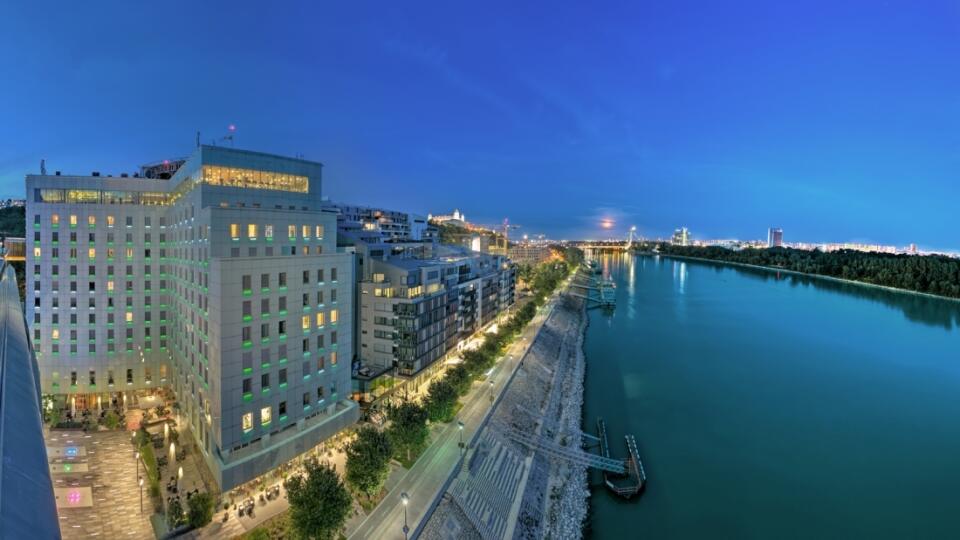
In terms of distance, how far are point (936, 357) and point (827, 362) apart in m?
22.9

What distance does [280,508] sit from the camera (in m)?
28.3

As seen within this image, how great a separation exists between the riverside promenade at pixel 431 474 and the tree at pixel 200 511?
8.35 meters

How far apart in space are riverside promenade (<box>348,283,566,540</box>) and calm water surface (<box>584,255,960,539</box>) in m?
11.2

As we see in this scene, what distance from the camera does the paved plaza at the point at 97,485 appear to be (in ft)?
89.6

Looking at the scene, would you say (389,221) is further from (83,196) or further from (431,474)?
(431,474)

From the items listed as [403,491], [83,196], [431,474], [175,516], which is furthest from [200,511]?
[83,196]

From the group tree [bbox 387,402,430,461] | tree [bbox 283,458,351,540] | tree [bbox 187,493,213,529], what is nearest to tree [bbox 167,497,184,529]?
tree [bbox 187,493,213,529]

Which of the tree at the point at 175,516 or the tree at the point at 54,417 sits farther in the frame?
the tree at the point at 54,417

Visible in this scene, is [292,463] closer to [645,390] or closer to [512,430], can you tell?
[512,430]

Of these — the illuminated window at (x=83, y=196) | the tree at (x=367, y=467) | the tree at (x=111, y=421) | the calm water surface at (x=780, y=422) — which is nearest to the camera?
the tree at (x=367, y=467)

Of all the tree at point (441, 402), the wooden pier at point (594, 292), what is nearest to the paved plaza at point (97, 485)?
the tree at point (441, 402)

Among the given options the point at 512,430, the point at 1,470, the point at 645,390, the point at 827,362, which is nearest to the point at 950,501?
the point at 645,390

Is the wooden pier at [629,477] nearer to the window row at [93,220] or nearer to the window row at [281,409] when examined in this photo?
the window row at [281,409]

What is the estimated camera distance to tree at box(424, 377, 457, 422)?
127 feet
